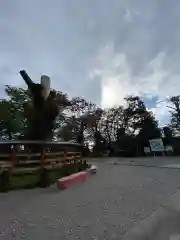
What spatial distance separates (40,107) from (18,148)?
2.45m

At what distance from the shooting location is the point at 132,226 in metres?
5.18

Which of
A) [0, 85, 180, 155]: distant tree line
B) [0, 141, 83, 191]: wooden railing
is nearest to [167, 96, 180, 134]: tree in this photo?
[0, 85, 180, 155]: distant tree line

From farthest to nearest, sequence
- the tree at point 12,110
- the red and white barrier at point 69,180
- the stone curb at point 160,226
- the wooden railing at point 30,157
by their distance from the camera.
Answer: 1. the tree at point 12,110
2. the wooden railing at point 30,157
3. the red and white barrier at point 69,180
4. the stone curb at point 160,226

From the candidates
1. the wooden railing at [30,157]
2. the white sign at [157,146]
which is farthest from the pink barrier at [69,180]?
the white sign at [157,146]

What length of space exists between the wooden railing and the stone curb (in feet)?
14.4

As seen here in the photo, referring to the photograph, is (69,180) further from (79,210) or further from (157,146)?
(157,146)

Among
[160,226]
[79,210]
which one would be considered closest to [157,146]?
[79,210]

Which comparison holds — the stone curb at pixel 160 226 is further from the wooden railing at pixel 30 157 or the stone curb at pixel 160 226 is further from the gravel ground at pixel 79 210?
the wooden railing at pixel 30 157

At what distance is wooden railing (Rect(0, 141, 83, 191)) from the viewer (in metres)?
9.12

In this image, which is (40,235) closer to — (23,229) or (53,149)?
(23,229)

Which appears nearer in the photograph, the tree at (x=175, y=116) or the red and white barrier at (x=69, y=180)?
the red and white barrier at (x=69, y=180)

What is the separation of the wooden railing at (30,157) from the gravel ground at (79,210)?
1.15 metres

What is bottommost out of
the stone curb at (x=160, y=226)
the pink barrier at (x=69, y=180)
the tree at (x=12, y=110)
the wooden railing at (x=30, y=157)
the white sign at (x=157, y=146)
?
the stone curb at (x=160, y=226)

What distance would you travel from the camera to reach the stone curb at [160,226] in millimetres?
4777
